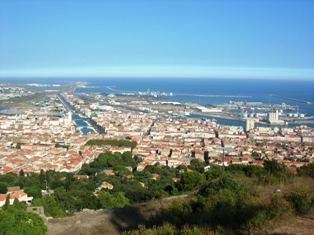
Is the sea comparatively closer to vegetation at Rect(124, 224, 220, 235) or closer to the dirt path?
the dirt path

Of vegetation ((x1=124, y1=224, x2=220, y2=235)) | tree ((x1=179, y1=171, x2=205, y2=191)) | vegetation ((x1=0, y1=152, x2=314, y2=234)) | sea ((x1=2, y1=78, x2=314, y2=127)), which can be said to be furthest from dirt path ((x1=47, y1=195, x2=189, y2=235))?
sea ((x1=2, y1=78, x2=314, y2=127))

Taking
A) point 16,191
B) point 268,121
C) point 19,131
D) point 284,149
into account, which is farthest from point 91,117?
point 16,191

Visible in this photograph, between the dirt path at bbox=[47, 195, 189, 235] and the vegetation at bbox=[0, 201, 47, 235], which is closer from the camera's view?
the vegetation at bbox=[0, 201, 47, 235]

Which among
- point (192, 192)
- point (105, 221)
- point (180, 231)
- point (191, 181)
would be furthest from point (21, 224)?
point (191, 181)

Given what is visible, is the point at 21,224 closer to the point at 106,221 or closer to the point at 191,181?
the point at 106,221

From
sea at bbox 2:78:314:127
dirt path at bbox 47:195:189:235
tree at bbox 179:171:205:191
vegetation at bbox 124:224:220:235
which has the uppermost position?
vegetation at bbox 124:224:220:235

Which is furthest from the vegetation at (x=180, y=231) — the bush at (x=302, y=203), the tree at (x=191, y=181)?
the tree at (x=191, y=181)

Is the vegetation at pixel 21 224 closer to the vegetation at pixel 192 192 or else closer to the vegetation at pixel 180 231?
the vegetation at pixel 192 192

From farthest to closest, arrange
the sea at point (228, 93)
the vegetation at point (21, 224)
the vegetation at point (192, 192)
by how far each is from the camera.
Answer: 1. the sea at point (228, 93)
2. the vegetation at point (21, 224)
3. the vegetation at point (192, 192)

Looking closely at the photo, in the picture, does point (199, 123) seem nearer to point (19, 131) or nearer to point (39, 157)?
point (19, 131)

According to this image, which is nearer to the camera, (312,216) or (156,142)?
(312,216)

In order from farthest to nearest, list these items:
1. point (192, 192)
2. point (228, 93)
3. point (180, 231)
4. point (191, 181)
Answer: point (228, 93)
point (191, 181)
point (192, 192)
point (180, 231)
